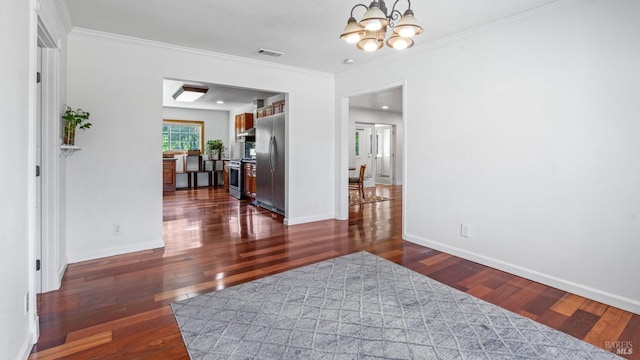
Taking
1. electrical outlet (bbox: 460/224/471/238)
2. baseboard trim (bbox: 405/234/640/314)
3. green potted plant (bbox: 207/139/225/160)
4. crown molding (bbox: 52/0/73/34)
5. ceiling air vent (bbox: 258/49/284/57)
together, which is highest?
ceiling air vent (bbox: 258/49/284/57)

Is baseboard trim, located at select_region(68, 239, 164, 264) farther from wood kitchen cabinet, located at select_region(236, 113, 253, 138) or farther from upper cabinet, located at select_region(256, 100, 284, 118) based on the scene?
wood kitchen cabinet, located at select_region(236, 113, 253, 138)

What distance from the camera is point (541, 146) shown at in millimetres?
2818

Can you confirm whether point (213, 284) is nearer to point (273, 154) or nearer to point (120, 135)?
point (120, 135)

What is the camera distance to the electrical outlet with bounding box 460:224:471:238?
135 inches

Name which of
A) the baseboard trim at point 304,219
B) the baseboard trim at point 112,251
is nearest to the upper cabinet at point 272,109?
the baseboard trim at point 304,219

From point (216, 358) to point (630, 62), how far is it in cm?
343

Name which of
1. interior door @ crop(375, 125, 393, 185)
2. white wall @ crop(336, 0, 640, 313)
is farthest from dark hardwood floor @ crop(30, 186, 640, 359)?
interior door @ crop(375, 125, 393, 185)

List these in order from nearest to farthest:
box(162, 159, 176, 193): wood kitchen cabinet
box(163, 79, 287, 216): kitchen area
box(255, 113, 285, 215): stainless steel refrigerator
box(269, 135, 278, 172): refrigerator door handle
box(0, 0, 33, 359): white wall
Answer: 1. box(0, 0, 33, 359): white wall
2. box(255, 113, 285, 215): stainless steel refrigerator
3. box(269, 135, 278, 172): refrigerator door handle
4. box(163, 79, 287, 216): kitchen area
5. box(162, 159, 176, 193): wood kitchen cabinet

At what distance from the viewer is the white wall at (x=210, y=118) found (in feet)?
31.9

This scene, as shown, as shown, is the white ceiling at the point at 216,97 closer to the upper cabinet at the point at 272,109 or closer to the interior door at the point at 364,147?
the upper cabinet at the point at 272,109

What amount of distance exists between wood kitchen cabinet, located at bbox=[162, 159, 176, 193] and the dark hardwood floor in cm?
425

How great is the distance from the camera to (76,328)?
2.07 meters

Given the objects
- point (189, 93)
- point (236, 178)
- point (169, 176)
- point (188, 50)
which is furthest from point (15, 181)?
point (169, 176)

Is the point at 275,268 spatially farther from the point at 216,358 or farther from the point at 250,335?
the point at 216,358
